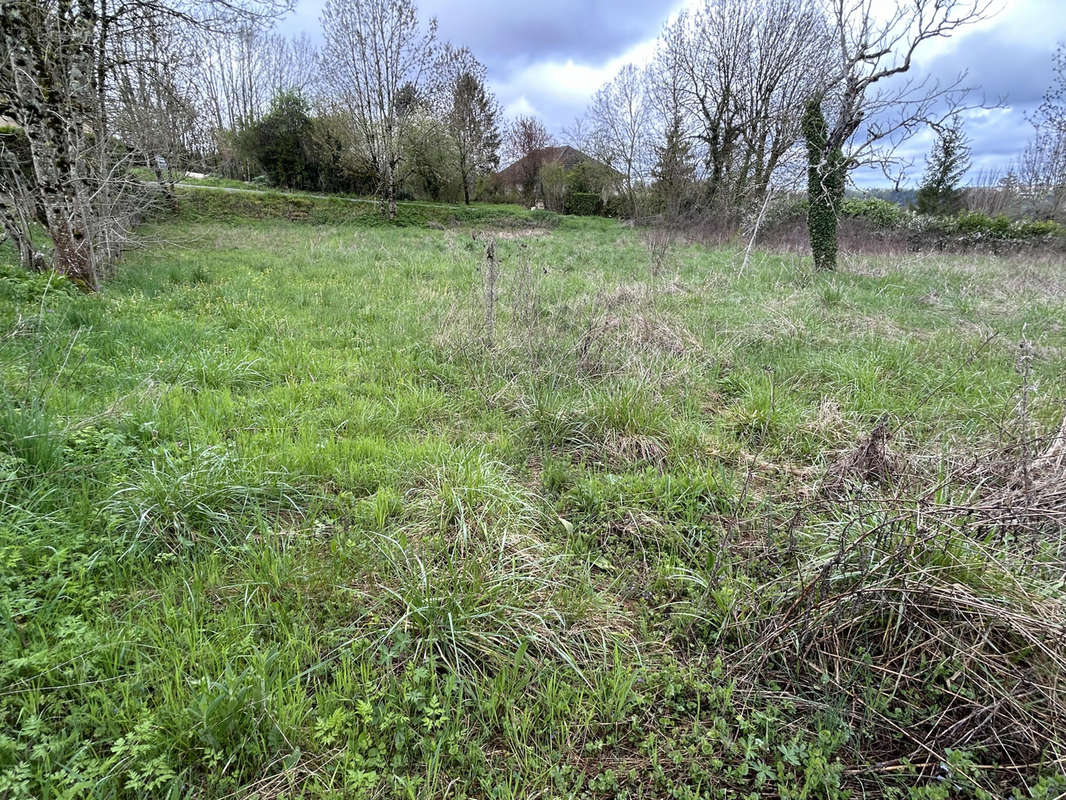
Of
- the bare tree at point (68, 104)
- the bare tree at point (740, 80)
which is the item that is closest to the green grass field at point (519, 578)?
the bare tree at point (68, 104)

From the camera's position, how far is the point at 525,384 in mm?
3896

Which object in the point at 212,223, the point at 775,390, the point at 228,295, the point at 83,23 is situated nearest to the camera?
the point at 775,390

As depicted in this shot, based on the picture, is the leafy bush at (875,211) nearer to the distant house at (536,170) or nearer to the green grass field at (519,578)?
the distant house at (536,170)

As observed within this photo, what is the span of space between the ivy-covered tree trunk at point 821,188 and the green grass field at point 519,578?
613 cm

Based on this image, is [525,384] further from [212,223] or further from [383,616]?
[212,223]

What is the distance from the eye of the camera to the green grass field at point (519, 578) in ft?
4.48

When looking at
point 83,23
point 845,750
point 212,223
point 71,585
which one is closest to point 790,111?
point 83,23

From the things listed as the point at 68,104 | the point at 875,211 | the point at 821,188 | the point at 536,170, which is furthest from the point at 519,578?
the point at 536,170

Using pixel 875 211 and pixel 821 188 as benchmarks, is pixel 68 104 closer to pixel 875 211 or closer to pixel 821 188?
pixel 821 188

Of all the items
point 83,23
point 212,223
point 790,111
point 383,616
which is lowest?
point 383,616

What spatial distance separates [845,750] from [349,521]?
2119 millimetres

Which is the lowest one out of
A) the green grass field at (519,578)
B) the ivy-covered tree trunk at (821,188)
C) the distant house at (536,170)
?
the green grass field at (519,578)

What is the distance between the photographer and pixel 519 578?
1962 mm

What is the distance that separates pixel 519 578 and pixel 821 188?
10.6 metres
